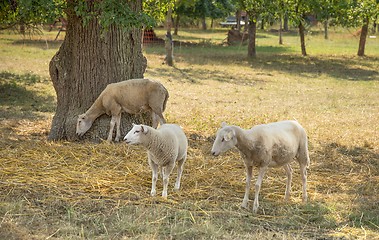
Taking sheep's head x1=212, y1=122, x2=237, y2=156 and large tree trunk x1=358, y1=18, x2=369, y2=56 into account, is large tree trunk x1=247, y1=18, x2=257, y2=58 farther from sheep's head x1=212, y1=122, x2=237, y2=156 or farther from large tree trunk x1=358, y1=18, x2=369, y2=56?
sheep's head x1=212, y1=122, x2=237, y2=156

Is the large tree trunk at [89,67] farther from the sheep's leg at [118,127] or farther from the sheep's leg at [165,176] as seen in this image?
the sheep's leg at [165,176]

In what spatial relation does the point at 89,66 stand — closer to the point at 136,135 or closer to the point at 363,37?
the point at 136,135

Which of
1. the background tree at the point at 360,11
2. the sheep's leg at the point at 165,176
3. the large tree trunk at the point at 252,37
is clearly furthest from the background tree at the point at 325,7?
the sheep's leg at the point at 165,176

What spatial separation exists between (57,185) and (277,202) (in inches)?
100

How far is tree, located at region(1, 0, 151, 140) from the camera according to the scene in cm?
1020

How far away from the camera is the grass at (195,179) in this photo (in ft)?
19.9

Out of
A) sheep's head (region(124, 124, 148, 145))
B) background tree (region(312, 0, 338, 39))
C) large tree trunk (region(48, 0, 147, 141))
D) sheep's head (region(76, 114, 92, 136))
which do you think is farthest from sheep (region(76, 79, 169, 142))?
background tree (region(312, 0, 338, 39))

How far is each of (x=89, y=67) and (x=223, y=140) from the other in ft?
14.4

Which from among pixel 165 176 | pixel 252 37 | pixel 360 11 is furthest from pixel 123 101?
pixel 252 37

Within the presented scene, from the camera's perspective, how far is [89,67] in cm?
1027

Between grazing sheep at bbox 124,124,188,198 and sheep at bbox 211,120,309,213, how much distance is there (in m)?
0.72

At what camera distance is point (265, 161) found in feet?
22.3

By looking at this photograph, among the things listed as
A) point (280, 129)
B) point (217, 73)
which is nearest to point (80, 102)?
point (280, 129)

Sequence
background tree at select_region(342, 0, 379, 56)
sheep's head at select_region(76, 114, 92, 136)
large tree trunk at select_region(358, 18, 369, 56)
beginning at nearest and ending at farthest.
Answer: sheep's head at select_region(76, 114, 92, 136), background tree at select_region(342, 0, 379, 56), large tree trunk at select_region(358, 18, 369, 56)
